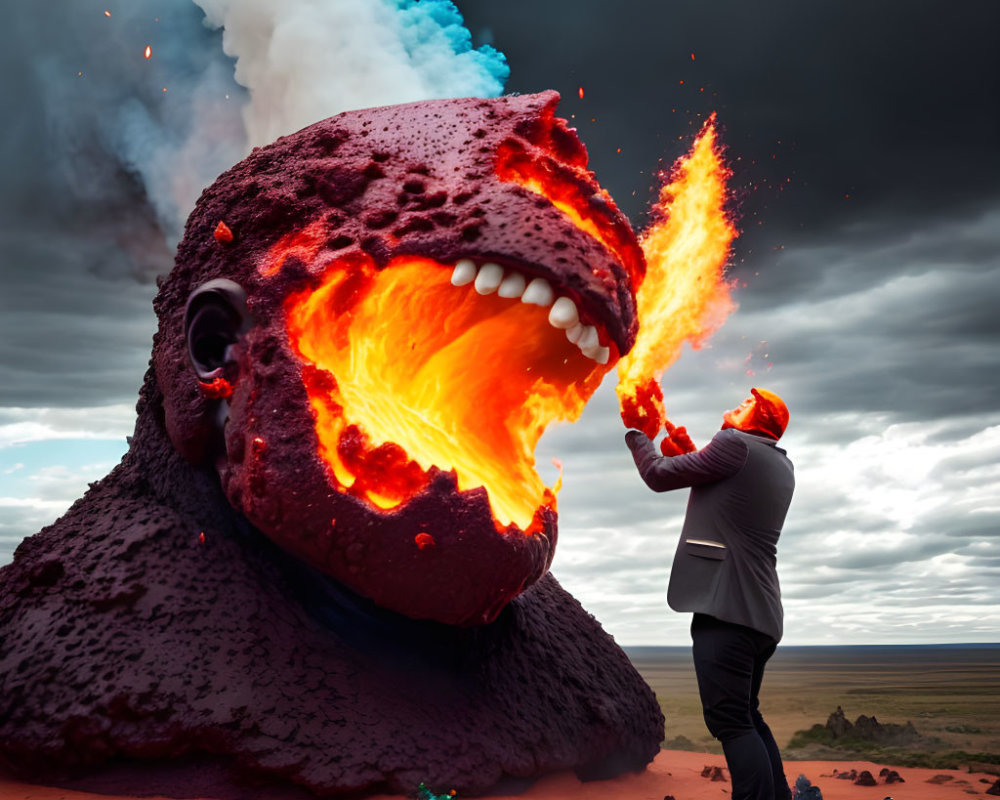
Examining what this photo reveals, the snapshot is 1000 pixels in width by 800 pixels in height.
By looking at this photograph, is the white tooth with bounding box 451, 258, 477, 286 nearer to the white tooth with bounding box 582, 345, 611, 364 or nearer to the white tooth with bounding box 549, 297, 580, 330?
the white tooth with bounding box 549, 297, 580, 330

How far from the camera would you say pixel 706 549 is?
4.23 meters

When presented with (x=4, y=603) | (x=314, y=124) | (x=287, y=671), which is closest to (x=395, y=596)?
(x=287, y=671)

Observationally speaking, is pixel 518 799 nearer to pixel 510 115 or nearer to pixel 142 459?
pixel 142 459

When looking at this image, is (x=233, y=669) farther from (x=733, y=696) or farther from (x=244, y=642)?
(x=733, y=696)

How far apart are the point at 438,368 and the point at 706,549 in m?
1.58

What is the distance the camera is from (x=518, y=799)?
4785 mm

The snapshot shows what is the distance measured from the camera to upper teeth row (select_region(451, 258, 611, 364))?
4.23m

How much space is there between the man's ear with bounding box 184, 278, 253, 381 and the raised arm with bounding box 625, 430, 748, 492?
201 cm

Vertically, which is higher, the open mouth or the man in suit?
the open mouth

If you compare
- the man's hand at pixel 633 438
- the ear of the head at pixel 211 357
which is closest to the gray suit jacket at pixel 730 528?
the man's hand at pixel 633 438

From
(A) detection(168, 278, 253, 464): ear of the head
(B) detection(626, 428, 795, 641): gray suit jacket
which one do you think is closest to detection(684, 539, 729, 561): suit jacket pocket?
(B) detection(626, 428, 795, 641): gray suit jacket

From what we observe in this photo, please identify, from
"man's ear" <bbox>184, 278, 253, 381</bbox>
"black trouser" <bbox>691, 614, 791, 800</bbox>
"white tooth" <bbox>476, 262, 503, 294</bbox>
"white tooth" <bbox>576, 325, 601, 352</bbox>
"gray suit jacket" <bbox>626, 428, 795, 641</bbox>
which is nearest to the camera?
"black trouser" <bbox>691, 614, 791, 800</bbox>

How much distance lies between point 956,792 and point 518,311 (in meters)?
3.71

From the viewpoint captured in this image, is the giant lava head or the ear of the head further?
the ear of the head
